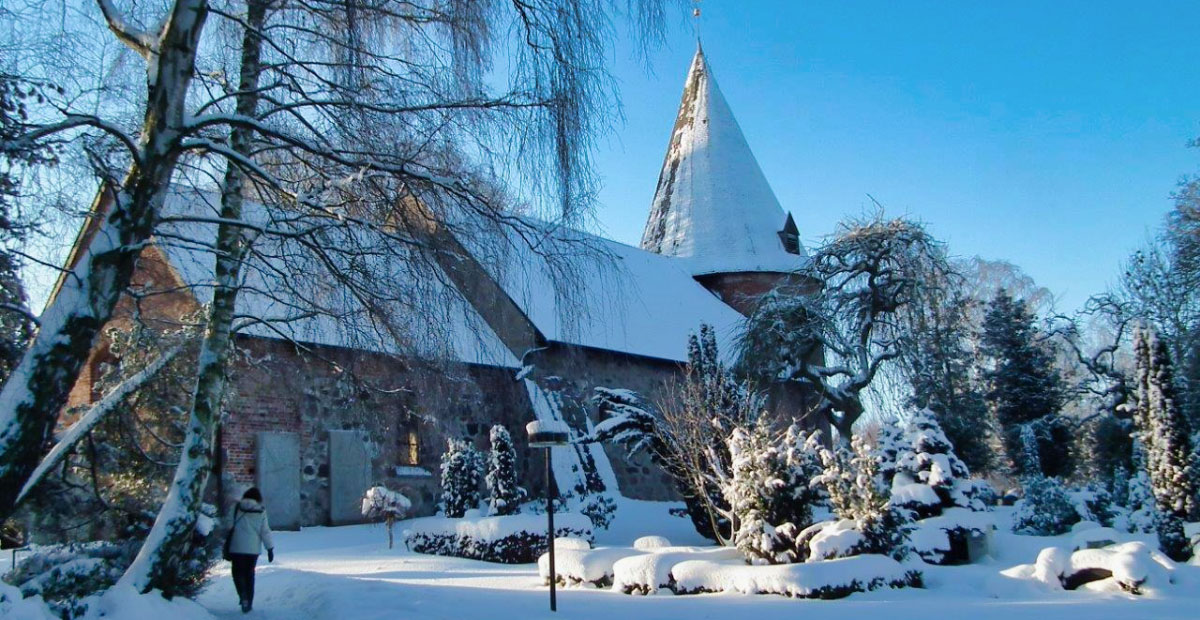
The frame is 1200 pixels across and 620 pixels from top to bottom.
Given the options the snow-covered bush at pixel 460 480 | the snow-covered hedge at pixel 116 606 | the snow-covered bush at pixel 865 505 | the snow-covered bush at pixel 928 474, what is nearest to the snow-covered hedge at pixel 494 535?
the snow-covered bush at pixel 460 480

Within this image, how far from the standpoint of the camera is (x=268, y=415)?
15914 mm

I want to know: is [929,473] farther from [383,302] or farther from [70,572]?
[70,572]

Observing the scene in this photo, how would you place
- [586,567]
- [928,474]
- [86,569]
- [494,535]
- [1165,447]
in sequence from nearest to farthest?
[86,569] → [586,567] → [1165,447] → [928,474] → [494,535]

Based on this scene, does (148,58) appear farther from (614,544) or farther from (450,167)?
(614,544)

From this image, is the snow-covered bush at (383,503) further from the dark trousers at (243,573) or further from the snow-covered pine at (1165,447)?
the snow-covered pine at (1165,447)

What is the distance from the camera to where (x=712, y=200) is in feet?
97.8

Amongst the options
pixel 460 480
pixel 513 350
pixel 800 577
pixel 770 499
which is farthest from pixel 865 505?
pixel 513 350

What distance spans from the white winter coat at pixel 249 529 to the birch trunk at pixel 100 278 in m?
3.60

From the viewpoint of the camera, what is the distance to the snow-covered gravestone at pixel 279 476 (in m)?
15.6

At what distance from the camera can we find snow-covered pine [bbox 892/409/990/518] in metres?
13.0

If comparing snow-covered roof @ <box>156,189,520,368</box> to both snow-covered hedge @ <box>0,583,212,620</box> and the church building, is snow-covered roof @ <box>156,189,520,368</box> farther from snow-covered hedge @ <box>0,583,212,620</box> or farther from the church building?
snow-covered hedge @ <box>0,583,212,620</box>

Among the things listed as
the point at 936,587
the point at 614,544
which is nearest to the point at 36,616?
the point at 936,587

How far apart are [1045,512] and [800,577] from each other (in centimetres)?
962

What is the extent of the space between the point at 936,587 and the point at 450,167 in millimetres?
7086
